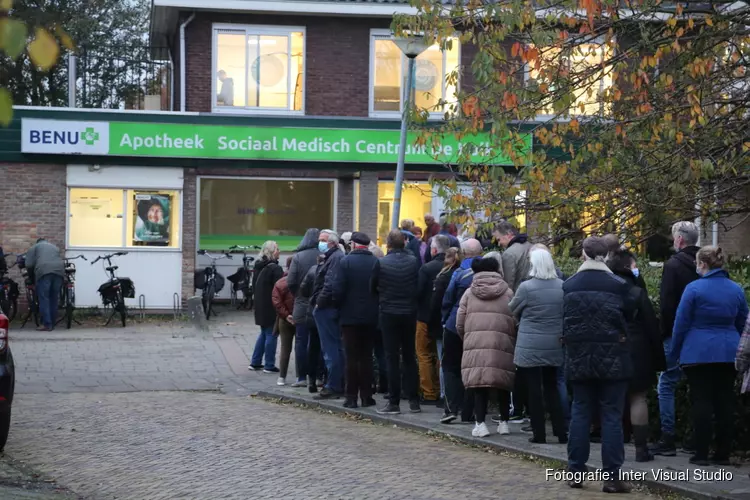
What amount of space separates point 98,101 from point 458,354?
75.6 feet

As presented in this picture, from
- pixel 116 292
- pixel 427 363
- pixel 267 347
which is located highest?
pixel 116 292

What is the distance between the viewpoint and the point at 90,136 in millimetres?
23328

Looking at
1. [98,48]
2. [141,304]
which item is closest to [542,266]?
[141,304]

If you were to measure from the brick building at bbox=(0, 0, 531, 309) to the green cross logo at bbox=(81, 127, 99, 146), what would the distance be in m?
0.02

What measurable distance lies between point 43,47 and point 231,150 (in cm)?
2055

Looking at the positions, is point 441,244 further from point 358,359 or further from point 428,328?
point 358,359

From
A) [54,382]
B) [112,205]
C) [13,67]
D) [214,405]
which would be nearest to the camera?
[13,67]

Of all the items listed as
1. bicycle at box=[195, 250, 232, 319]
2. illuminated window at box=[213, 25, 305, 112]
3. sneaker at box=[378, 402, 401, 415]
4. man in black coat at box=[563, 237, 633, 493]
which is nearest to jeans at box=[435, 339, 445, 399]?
sneaker at box=[378, 402, 401, 415]

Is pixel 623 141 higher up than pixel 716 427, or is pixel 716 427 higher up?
pixel 623 141

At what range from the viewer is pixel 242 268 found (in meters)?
24.2

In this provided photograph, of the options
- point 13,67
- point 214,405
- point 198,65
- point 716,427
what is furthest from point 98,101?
point 13,67

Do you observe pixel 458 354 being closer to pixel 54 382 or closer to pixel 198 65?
pixel 54 382

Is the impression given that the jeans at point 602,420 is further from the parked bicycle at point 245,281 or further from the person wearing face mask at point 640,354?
the parked bicycle at point 245,281

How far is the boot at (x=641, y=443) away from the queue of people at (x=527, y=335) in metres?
0.01
